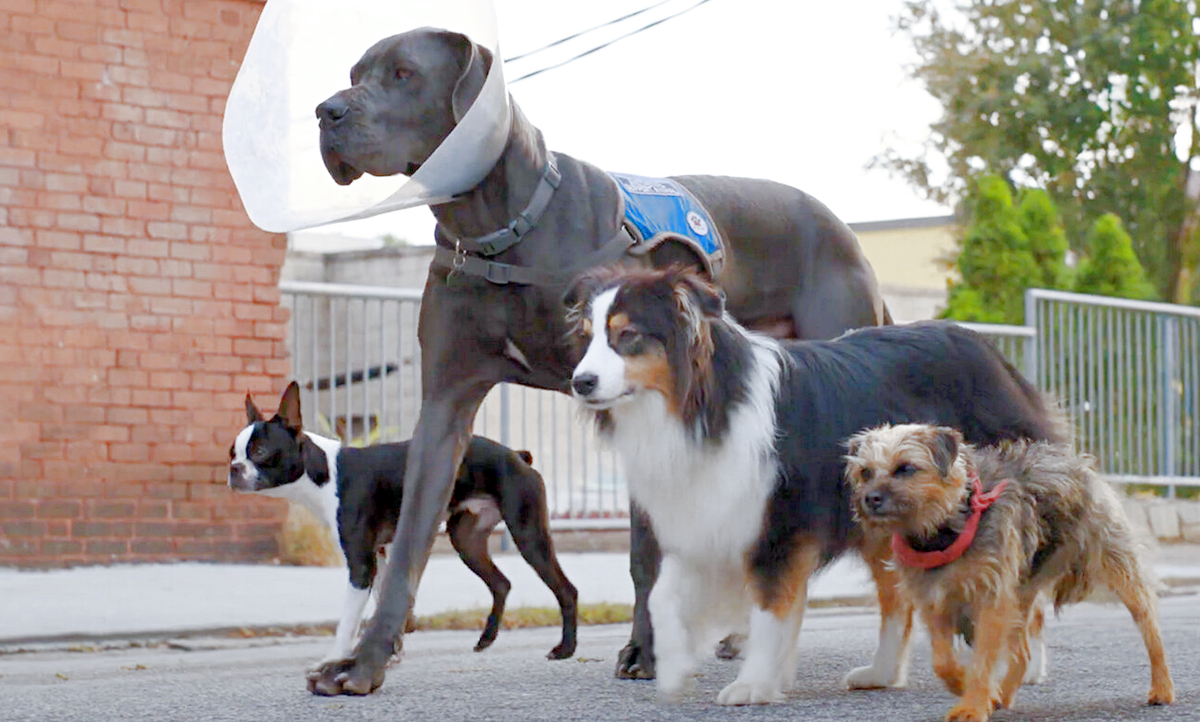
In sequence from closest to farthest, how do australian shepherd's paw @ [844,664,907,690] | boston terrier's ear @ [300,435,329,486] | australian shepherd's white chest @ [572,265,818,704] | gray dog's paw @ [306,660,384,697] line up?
1. australian shepherd's white chest @ [572,265,818,704]
2. gray dog's paw @ [306,660,384,697]
3. australian shepherd's paw @ [844,664,907,690]
4. boston terrier's ear @ [300,435,329,486]

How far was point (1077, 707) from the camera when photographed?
5145 millimetres

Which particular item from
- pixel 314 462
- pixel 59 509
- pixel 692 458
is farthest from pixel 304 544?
pixel 692 458

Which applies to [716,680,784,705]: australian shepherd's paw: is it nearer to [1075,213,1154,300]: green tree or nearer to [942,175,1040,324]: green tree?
[942,175,1040,324]: green tree

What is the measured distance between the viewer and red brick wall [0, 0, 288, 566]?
10.1 m

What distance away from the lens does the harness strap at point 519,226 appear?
5.89 m

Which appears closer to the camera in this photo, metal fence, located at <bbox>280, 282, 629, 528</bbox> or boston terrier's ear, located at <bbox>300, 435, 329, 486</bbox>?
boston terrier's ear, located at <bbox>300, 435, 329, 486</bbox>

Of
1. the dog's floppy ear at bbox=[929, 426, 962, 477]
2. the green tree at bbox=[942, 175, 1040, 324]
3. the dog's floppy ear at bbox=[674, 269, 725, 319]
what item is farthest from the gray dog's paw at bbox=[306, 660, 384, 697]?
the green tree at bbox=[942, 175, 1040, 324]

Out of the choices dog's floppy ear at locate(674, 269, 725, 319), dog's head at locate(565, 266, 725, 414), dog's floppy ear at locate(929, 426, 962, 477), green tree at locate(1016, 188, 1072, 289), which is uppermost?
green tree at locate(1016, 188, 1072, 289)

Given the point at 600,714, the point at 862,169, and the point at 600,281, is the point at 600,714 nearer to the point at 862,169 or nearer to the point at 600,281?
the point at 600,281

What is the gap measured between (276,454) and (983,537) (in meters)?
3.78

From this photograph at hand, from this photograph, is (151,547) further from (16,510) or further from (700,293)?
(700,293)

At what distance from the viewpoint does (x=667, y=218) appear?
6.25 m

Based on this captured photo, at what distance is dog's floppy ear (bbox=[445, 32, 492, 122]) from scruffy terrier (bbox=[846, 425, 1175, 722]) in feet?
5.93

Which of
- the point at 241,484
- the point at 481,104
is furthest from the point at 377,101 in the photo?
the point at 241,484
